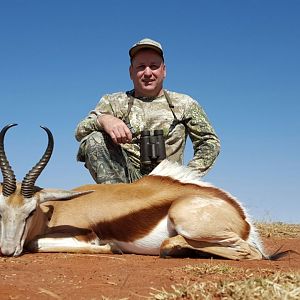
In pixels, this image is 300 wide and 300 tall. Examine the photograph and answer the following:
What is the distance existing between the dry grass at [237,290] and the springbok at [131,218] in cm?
164

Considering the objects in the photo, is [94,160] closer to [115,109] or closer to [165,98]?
[115,109]

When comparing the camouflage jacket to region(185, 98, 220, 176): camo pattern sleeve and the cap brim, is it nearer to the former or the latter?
region(185, 98, 220, 176): camo pattern sleeve

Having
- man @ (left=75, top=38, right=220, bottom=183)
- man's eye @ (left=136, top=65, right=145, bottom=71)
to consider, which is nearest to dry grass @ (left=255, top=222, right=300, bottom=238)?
man @ (left=75, top=38, right=220, bottom=183)

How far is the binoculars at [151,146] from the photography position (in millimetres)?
6312

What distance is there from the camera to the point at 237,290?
9.80 ft

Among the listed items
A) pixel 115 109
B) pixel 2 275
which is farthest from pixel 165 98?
pixel 2 275

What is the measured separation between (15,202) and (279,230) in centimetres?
549

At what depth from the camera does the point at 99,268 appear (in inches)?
164

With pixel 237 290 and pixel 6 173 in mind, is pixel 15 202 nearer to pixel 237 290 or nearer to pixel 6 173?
pixel 6 173

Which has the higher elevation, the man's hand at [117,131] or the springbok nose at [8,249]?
the man's hand at [117,131]

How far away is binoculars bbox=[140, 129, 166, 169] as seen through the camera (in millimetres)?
6312

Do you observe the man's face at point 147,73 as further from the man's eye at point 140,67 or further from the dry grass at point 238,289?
the dry grass at point 238,289

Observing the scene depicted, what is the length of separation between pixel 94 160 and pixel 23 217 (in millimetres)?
1700

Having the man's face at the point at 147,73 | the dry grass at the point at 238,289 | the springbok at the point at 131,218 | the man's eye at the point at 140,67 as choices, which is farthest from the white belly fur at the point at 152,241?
the man's eye at the point at 140,67
